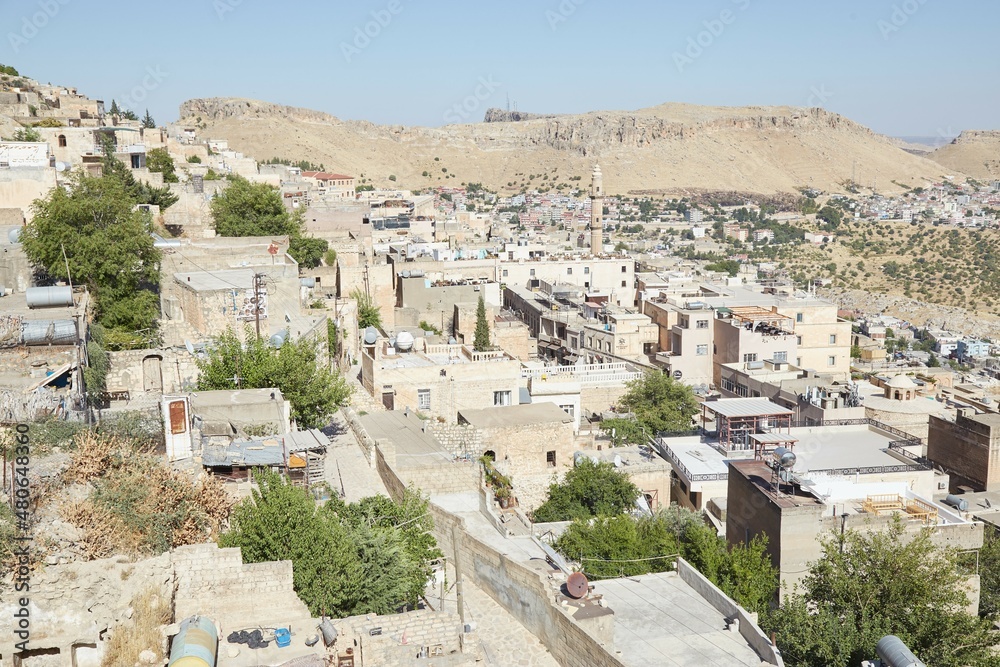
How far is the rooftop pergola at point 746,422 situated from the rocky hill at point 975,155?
176 meters

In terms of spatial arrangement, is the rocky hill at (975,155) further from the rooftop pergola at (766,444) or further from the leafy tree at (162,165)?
the rooftop pergola at (766,444)

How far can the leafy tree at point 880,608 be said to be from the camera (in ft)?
34.8

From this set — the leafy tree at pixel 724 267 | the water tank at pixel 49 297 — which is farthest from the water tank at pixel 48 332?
the leafy tree at pixel 724 267

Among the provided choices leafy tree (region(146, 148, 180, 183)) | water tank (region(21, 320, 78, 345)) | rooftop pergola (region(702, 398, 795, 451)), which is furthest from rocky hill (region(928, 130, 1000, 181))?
water tank (region(21, 320, 78, 345))

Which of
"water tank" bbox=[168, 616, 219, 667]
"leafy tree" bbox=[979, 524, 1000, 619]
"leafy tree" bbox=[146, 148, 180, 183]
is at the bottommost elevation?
"leafy tree" bbox=[979, 524, 1000, 619]

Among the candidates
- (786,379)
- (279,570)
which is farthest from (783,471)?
(786,379)

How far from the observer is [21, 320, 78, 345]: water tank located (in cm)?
1290

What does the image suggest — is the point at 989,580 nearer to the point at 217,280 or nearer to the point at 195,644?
the point at 195,644

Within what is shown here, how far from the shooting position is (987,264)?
83.5 m

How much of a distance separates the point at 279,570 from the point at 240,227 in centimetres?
1584

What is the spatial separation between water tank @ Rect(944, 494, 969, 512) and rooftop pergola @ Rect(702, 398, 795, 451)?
3.11 meters

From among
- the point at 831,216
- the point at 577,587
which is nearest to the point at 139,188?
the point at 577,587

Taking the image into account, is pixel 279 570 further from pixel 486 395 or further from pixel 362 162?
pixel 362 162

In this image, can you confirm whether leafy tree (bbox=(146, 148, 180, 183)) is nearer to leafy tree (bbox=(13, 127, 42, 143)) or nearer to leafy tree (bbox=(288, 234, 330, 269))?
leafy tree (bbox=(13, 127, 42, 143))
